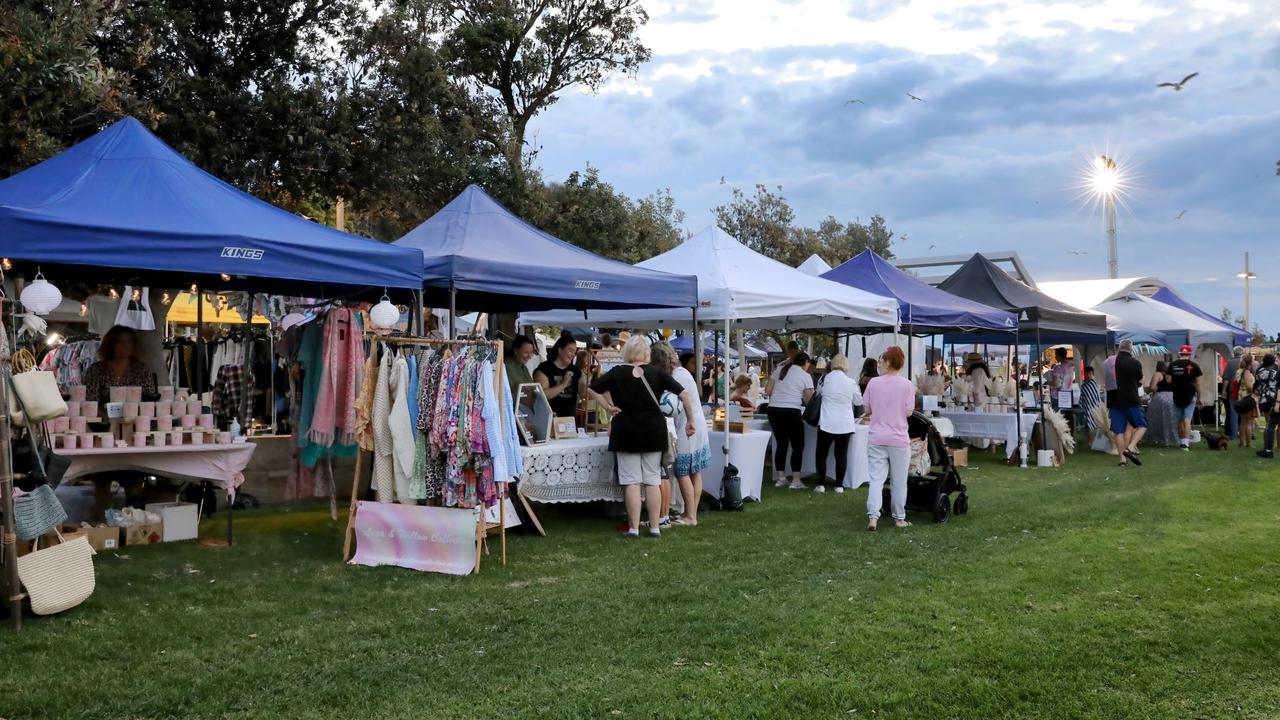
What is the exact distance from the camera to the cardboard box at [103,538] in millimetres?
6785

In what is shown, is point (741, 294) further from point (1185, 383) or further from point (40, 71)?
point (1185, 383)

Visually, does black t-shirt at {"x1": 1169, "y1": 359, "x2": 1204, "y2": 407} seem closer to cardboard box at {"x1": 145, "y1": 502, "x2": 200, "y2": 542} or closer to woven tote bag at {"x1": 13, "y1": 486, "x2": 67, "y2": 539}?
cardboard box at {"x1": 145, "y1": 502, "x2": 200, "y2": 542}

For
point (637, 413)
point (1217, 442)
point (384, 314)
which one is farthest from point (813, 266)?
point (384, 314)

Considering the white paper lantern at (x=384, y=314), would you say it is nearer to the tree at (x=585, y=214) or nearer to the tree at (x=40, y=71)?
the tree at (x=40, y=71)

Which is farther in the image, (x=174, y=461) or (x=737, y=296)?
(x=737, y=296)

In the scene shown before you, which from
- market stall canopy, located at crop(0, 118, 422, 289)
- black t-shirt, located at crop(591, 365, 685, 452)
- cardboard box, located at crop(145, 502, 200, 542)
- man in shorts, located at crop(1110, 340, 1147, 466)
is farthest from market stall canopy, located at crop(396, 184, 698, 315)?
man in shorts, located at crop(1110, 340, 1147, 466)

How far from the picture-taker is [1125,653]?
450 cm

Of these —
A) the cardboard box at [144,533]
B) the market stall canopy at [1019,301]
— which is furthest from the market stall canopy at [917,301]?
the cardboard box at [144,533]

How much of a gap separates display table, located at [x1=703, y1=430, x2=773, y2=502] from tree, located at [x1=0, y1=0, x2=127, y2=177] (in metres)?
6.32

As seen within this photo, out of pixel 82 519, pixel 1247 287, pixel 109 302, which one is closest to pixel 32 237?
pixel 82 519

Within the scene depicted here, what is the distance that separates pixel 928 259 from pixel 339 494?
64.7ft

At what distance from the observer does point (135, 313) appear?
36.1ft

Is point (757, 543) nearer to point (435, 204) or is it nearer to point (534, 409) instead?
point (534, 409)

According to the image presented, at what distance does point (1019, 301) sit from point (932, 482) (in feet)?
22.9
